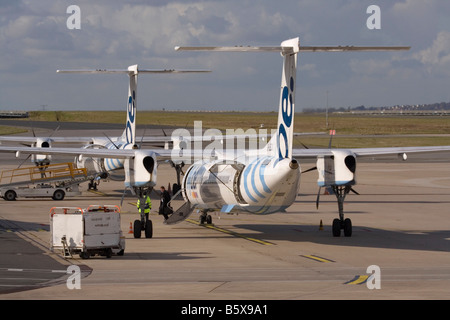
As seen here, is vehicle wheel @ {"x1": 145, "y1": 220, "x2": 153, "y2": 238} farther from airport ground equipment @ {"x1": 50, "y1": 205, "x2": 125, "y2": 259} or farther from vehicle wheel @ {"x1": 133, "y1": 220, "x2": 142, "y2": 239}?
airport ground equipment @ {"x1": 50, "y1": 205, "x2": 125, "y2": 259}

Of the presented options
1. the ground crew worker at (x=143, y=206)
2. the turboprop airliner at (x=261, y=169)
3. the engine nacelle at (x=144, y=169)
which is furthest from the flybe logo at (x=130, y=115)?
the engine nacelle at (x=144, y=169)

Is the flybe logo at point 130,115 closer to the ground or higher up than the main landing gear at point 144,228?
higher up

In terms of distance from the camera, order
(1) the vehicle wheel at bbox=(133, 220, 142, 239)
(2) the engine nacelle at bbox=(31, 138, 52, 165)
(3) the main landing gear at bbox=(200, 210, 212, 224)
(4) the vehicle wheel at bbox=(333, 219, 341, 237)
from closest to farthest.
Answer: (1) the vehicle wheel at bbox=(133, 220, 142, 239) → (4) the vehicle wheel at bbox=(333, 219, 341, 237) → (3) the main landing gear at bbox=(200, 210, 212, 224) → (2) the engine nacelle at bbox=(31, 138, 52, 165)

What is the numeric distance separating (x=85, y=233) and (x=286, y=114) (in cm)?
816

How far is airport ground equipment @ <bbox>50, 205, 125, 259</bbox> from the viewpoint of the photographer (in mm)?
26922

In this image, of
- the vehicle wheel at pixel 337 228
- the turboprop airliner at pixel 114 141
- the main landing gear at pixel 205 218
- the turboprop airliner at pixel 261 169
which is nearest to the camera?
the turboprop airliner at pixel 261 169

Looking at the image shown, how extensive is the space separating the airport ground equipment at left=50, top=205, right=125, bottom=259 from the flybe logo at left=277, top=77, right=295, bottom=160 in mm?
6388

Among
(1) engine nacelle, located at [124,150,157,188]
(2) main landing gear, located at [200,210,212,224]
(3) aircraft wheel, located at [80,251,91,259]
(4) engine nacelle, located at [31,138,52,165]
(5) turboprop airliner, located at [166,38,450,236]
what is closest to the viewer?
(3) aircraft wheel, located at [80,251,91,259]

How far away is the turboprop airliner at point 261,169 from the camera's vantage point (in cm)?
2761

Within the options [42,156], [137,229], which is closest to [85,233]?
[137,229]

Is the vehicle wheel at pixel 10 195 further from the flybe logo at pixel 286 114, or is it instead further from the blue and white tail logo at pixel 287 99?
the flybe logo at pixel 286 114

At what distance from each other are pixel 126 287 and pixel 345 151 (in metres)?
14.3

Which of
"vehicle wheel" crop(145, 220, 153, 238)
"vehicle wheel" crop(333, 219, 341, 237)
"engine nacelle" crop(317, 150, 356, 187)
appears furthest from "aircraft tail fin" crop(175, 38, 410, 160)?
"vehicle wheel" crop(145, 220, 153, 238)
